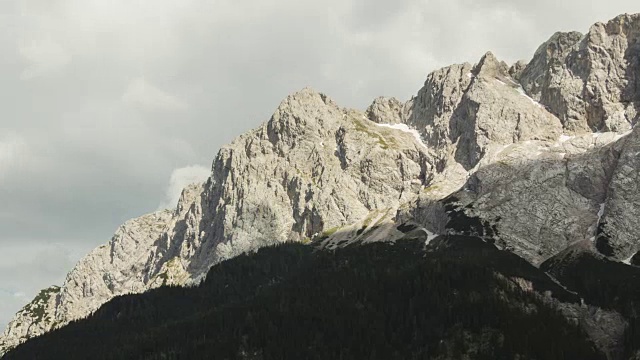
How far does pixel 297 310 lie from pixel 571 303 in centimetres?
8383

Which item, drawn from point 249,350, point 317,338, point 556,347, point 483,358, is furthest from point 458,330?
point 249,350

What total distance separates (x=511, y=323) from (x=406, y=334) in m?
29.4

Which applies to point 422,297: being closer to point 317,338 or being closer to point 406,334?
point 406,334

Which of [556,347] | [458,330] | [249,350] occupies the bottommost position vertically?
[556,347]

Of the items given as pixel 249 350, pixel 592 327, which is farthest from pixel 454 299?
pixel 249 350

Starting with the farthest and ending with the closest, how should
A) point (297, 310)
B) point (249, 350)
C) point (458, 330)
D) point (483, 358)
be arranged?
point (297, 310) → point (249, 350) → point (458, 330) → point (483, 358)

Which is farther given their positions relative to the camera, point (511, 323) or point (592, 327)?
point (592, 327)

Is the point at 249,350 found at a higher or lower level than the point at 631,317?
higher

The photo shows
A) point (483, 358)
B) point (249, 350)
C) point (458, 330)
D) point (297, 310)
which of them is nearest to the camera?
point (483, 358)

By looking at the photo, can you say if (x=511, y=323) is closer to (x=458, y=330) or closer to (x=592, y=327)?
(x=458, y=330)

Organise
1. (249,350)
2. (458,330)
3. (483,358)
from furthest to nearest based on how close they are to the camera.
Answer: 1. (249,350)
2. (458,330)
3. (483,358)

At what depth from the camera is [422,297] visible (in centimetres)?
19000

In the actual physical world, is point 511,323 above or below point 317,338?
below

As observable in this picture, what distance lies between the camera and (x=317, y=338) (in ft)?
589
